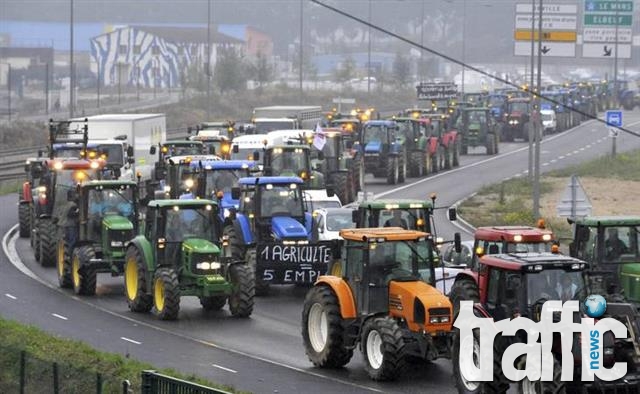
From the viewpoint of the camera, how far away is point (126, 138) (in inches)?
2076

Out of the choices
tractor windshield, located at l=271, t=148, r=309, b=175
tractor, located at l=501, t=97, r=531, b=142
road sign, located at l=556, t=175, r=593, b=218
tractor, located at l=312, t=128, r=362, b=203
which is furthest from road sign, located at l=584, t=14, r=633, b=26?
road sign, located at l=556, t=175, r=593, b=218

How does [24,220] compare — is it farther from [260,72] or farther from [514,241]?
[260,72]

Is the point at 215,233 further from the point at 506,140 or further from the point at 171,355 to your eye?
the point at 506,140

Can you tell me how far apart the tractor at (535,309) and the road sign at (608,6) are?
178 ft

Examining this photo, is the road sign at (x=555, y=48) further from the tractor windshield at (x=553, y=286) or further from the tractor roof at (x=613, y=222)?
the tractor windshield at (x=553, y=286)

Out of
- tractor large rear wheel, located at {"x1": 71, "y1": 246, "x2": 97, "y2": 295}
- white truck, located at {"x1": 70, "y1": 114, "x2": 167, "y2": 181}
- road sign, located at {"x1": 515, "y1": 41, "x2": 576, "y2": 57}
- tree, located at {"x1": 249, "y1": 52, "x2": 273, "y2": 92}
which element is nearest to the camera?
tractor large rear wheel, located at {"x1": 71, "y1": 246, "x2": 97, "y2": 295}

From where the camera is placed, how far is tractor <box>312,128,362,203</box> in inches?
1983

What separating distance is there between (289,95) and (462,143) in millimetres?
42980

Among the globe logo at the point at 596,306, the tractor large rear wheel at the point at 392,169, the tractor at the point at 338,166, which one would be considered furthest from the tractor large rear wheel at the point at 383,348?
the tractor large rear wheel at the point at 392,169

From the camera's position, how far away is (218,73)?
11788cm

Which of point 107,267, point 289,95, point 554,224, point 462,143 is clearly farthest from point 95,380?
point 289,95

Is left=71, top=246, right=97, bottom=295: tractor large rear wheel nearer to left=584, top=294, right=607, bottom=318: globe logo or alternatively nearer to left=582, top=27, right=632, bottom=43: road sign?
left=584, top=294, right=607, bottom=318: globe logo

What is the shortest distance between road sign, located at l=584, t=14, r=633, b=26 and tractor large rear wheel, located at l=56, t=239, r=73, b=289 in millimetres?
45345

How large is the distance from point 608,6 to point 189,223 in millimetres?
48152
